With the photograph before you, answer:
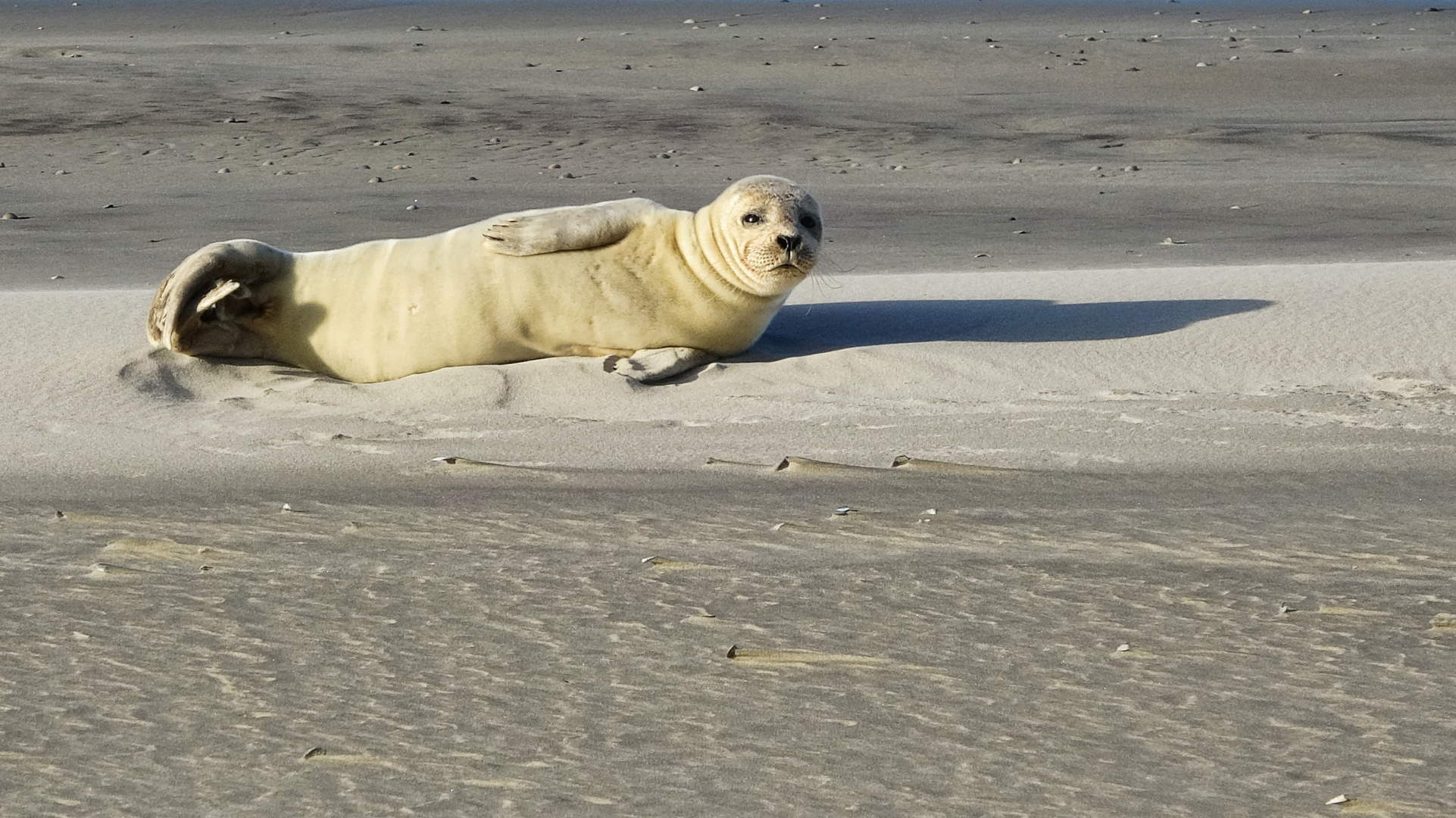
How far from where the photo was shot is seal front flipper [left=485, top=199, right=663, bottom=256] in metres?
5.55

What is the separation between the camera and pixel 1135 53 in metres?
19.0

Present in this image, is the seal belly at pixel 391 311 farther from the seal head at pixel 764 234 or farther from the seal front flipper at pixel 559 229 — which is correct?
the seal head at pixel 764 234

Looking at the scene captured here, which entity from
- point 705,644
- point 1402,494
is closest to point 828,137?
point 1402,494

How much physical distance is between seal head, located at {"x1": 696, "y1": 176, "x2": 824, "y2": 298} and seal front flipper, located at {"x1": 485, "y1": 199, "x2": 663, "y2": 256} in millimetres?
256

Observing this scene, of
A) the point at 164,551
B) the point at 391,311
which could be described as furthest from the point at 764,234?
the point at 164,551

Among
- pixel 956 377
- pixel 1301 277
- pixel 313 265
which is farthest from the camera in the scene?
pixel 1301 277

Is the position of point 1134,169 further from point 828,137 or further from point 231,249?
Answer: point 231,249

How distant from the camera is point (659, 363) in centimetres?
543

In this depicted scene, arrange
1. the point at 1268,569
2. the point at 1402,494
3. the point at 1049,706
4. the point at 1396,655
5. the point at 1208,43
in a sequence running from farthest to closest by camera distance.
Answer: the point at 1208,43 < the point at 1402,494 < the point at 1268,569 < the point at 1396,655 < the point at 1049,706

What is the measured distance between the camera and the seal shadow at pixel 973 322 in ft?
19.3

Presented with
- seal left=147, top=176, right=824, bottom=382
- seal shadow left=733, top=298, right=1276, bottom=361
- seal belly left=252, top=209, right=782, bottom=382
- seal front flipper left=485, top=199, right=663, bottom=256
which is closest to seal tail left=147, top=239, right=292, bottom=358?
seal left=147, top=176, right=824, bottom=382

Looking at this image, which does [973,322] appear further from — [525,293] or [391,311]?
[391,311]

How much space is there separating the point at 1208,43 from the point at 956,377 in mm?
16218

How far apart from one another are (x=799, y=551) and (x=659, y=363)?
1806 mm
